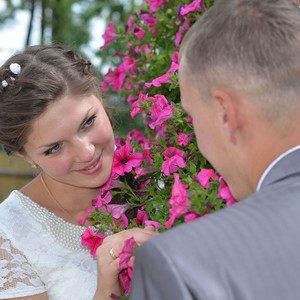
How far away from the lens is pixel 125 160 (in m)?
2.30

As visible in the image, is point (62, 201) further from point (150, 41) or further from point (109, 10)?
point (109, 10)

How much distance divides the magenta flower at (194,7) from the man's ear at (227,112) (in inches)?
55.6

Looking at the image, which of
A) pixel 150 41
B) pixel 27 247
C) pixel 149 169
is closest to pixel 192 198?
pixel 149 169

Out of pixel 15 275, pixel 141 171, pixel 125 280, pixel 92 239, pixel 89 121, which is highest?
pixel 89 121

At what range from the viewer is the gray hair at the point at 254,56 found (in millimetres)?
1343

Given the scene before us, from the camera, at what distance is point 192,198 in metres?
1.62

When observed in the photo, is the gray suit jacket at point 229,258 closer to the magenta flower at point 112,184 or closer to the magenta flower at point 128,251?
the magenta flower at point 128,251

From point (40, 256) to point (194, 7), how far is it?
48.9 inches

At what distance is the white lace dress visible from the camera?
260 centimetres

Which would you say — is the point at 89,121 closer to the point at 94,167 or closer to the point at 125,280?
the point at 94,167

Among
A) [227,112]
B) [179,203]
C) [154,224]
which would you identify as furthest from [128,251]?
[227,112]

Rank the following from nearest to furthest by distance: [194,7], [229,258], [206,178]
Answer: [229,258] < [206,178] < [194,7]

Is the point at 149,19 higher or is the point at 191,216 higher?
the point at 149,19

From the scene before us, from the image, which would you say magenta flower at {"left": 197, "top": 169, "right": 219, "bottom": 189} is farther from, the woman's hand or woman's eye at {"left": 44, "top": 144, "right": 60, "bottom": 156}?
woman's eye at {"left": 44, "top": 144, "right": 60, "bottom": 156}
